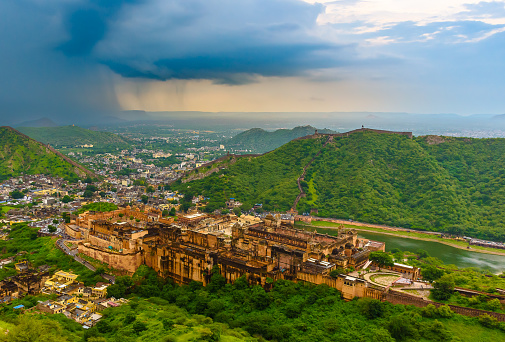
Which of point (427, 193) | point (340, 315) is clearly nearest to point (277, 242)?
point (340, 315)

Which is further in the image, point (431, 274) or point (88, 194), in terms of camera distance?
point (88, 194)

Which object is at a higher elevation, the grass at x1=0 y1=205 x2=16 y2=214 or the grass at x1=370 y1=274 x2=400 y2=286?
the grass at x1=370 y1=274 x2=400 y2=286

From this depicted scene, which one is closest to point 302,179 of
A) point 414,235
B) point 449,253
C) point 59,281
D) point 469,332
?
point 414,235

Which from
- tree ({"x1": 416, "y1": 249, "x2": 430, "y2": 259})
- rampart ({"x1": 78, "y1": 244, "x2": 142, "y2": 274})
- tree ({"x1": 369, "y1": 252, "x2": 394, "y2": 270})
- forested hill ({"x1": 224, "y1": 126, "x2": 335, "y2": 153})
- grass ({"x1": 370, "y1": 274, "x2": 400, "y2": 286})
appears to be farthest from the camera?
forested hill ({"x1": 224, "y1": 126, "x2": 335, "y2": 153})

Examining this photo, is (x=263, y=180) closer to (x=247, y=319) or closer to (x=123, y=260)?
(x=123, y=260)

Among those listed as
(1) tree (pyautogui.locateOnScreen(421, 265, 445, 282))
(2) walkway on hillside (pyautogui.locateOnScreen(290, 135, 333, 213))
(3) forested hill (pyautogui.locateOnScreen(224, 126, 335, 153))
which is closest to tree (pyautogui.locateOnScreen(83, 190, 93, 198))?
(2) walkway on hillside (pyautogui.locateOnScreen(290, 135, 333, 213))

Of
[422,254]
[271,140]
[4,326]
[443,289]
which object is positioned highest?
[271,140]

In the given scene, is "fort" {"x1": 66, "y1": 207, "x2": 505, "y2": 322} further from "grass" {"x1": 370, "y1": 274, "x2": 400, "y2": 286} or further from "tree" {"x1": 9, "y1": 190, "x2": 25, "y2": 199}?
"tree" {"x1": 9, "y1": 190, "x2": 25, "y2": 199}
